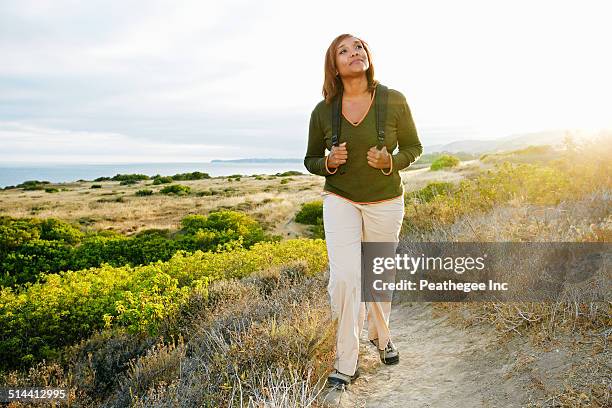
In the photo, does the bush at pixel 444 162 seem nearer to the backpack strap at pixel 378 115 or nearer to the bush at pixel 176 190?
the bush at pixel 176 190

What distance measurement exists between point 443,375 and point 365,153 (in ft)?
6.33

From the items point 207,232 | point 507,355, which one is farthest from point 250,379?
point 207,232

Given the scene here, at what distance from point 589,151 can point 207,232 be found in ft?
36.9

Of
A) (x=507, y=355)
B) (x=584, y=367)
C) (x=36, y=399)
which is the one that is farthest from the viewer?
(x=36, y=399)

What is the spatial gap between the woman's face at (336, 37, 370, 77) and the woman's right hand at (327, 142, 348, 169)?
544 mm

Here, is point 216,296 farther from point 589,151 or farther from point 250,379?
point 589,151

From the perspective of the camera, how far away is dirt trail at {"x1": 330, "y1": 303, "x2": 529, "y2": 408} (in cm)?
353

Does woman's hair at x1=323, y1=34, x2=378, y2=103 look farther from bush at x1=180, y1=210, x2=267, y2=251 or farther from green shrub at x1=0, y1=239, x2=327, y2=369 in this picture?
bush at x1=180, y1=210, x2=267, y2=251

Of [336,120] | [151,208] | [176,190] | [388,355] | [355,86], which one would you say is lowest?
[151,208]

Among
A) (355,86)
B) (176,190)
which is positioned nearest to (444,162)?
(176,190)

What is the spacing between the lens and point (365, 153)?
11.6 feet

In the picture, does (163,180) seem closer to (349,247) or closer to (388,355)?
(388,355)

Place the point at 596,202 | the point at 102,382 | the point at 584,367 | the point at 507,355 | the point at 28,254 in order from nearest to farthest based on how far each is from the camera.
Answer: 1. the point at 584,367
2. the point at 507,355
3. the point at 102,382
4. the point at 596,202
5. the point at 28,254

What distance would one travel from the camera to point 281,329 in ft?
13.0
